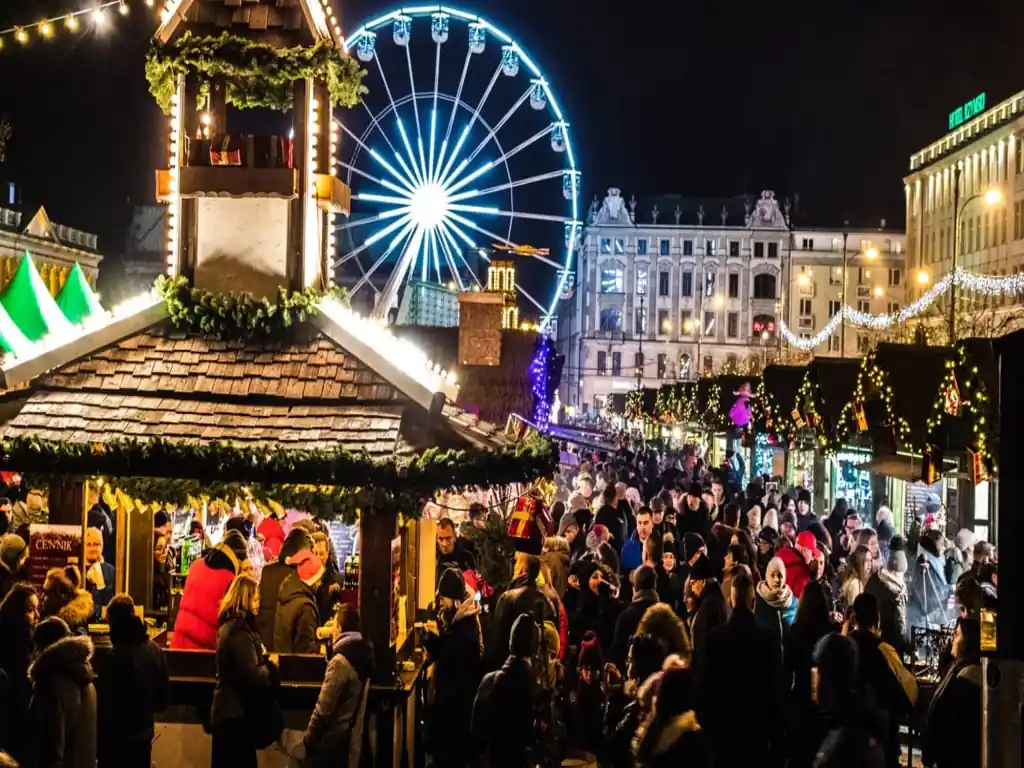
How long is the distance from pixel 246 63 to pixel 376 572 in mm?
3605

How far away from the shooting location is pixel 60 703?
6.49m

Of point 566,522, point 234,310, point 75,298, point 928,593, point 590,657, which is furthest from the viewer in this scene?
point 75,298

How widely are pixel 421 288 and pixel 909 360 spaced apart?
1595 centimetres

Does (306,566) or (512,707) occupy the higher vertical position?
(306,566)

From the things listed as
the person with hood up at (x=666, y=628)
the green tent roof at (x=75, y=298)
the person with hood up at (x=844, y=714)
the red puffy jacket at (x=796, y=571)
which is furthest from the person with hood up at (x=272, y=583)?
the green tent roof at (x=75, y=298)

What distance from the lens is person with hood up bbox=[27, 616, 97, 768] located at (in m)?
6.46

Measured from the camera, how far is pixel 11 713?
25.7ft

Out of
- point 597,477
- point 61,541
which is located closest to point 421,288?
point 597,477

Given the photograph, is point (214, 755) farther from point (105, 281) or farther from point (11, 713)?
point (105, 281)

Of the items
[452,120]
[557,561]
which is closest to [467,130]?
[452,120]

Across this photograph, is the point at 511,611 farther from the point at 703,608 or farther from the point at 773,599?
the point at 773,599

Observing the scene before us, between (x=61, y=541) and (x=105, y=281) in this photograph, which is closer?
(x=61, y=541)

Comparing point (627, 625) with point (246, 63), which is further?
point (627, 625)

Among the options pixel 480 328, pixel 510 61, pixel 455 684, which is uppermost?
Answer: pixel 510 61
